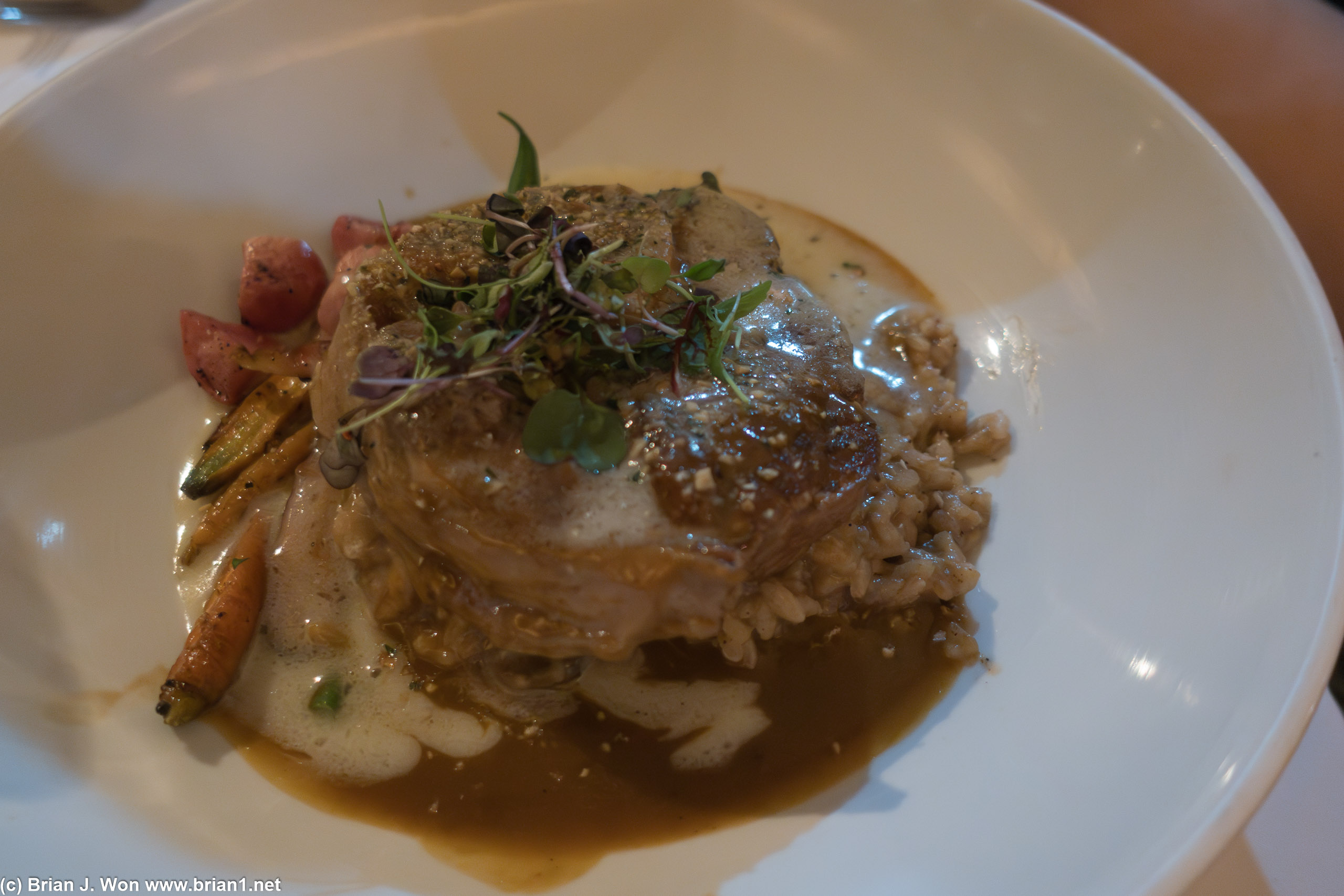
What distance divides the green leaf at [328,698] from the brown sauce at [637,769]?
16 centimetres

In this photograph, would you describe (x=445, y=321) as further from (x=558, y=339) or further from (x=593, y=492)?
(x=593, y=492)

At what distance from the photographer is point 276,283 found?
329 cm

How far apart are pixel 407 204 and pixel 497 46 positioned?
2.92ft

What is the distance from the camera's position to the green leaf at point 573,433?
7.01 ft

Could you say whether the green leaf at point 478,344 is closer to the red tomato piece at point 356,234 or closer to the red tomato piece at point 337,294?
the red tomato piece at point 337,294

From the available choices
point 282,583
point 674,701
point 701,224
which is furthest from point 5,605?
point 701,224

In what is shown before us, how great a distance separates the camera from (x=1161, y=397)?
2781mm

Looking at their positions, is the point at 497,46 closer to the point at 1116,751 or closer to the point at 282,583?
the point at 282,583

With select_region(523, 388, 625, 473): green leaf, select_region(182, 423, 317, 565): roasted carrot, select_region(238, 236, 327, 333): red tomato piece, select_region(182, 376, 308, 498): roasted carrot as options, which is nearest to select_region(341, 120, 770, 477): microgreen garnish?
select_region(523, 388, 625, 473): green leaf

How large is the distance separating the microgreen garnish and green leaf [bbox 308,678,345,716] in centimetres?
74

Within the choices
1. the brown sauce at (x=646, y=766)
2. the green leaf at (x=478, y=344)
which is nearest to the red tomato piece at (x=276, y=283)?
the green leaf at (x=478, y=344)

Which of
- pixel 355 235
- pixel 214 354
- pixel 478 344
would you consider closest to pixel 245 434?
pixel 214 354

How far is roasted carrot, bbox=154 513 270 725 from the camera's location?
2.45 m

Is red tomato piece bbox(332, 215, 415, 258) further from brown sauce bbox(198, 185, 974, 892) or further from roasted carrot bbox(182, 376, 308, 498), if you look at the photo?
brown sauce bbox(198, 185, 974, 892)
